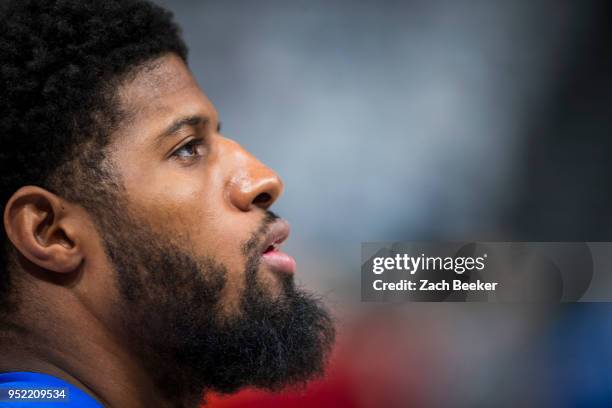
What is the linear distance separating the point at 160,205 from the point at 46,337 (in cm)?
27

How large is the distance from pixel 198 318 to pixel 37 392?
0.26 meters

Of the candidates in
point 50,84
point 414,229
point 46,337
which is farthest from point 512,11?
point 46,337

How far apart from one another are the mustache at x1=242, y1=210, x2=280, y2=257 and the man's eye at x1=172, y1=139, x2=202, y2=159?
158mm

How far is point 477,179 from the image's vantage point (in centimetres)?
209

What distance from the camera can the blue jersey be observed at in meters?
1.03

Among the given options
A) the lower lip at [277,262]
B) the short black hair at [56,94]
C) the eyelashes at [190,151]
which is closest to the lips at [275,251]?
the lower lip at [277,262]

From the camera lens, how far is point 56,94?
1117mm

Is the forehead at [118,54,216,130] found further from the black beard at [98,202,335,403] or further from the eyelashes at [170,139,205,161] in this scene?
the black beard at [98,202,335,403]

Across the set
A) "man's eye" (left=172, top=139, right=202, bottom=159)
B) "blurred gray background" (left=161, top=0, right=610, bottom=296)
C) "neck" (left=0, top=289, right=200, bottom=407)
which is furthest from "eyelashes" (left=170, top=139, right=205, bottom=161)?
"blurred gray background" (left=161, top=0, right=610, bottom=296)

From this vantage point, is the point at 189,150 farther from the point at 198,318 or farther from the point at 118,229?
the point at 198,318

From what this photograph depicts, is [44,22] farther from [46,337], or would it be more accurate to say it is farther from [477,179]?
[477,179]

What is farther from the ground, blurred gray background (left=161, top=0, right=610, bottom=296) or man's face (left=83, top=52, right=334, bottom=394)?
blurred gray background (left=161, top=0, right=610, bottom=296)

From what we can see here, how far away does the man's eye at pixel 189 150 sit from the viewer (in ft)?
3.82

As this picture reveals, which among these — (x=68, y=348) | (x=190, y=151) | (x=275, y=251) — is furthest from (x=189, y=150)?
(x=68, y=348)
